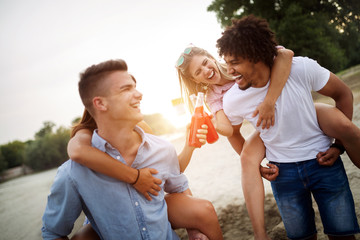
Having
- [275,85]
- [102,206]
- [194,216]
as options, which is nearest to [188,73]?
[275,85]

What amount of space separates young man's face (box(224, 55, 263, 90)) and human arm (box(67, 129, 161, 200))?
3.03 ft

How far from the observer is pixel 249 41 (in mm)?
1560

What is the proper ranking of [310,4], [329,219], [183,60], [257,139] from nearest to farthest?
[329,219] → [257,139] → [183,60] → [310,4]

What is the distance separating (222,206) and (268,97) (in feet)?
6.56

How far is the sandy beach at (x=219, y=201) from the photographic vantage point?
2.51m

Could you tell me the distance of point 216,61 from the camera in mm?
2365

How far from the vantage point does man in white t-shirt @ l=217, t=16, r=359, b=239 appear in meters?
1.59

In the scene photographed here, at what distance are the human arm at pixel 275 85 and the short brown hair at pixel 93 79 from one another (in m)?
1.11

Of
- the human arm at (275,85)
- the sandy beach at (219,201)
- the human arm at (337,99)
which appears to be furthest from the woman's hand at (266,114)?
the sandy beach at (219,201)

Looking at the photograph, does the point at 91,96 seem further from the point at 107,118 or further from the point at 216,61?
the point at 216,61

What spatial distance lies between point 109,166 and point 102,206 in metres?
0.30

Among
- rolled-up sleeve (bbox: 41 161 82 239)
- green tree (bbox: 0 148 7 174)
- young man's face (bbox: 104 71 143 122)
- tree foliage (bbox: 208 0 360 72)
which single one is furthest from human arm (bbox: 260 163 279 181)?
green tree (bbox: 0 148 7 174)

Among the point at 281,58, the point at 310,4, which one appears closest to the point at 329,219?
the point at 281,58

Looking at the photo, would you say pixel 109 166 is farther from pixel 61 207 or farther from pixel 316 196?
pixel 316 196
